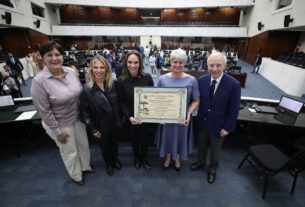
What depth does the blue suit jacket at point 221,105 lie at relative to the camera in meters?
1.75

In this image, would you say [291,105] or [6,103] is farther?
[6,103]

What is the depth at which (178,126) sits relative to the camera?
210cm

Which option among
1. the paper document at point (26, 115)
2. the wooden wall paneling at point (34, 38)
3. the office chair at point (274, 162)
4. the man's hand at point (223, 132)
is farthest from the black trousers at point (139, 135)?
the wooden wall paneling at point (34, 38)

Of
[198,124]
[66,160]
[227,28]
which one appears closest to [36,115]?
[66,160]

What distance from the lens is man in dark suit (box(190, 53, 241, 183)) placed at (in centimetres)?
171

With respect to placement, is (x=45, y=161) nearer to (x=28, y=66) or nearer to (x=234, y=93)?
(x=234, y=93)

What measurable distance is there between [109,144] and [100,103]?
26.8 inches

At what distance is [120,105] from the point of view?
1986mm

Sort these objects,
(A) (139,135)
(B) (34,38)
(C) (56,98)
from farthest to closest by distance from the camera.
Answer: (B) (34,38) → (A) (139,135) → (C) (56,98)

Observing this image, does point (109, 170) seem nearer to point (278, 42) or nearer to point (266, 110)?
point (266, 110)

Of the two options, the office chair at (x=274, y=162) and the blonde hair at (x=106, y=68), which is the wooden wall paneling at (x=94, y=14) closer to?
the blonde hair at (x=106, y=68)

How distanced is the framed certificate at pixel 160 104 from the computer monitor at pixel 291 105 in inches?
86.5

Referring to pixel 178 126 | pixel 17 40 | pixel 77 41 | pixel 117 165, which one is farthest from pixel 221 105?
pixel 77 41

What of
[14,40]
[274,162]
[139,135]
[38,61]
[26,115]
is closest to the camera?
[274,162]
